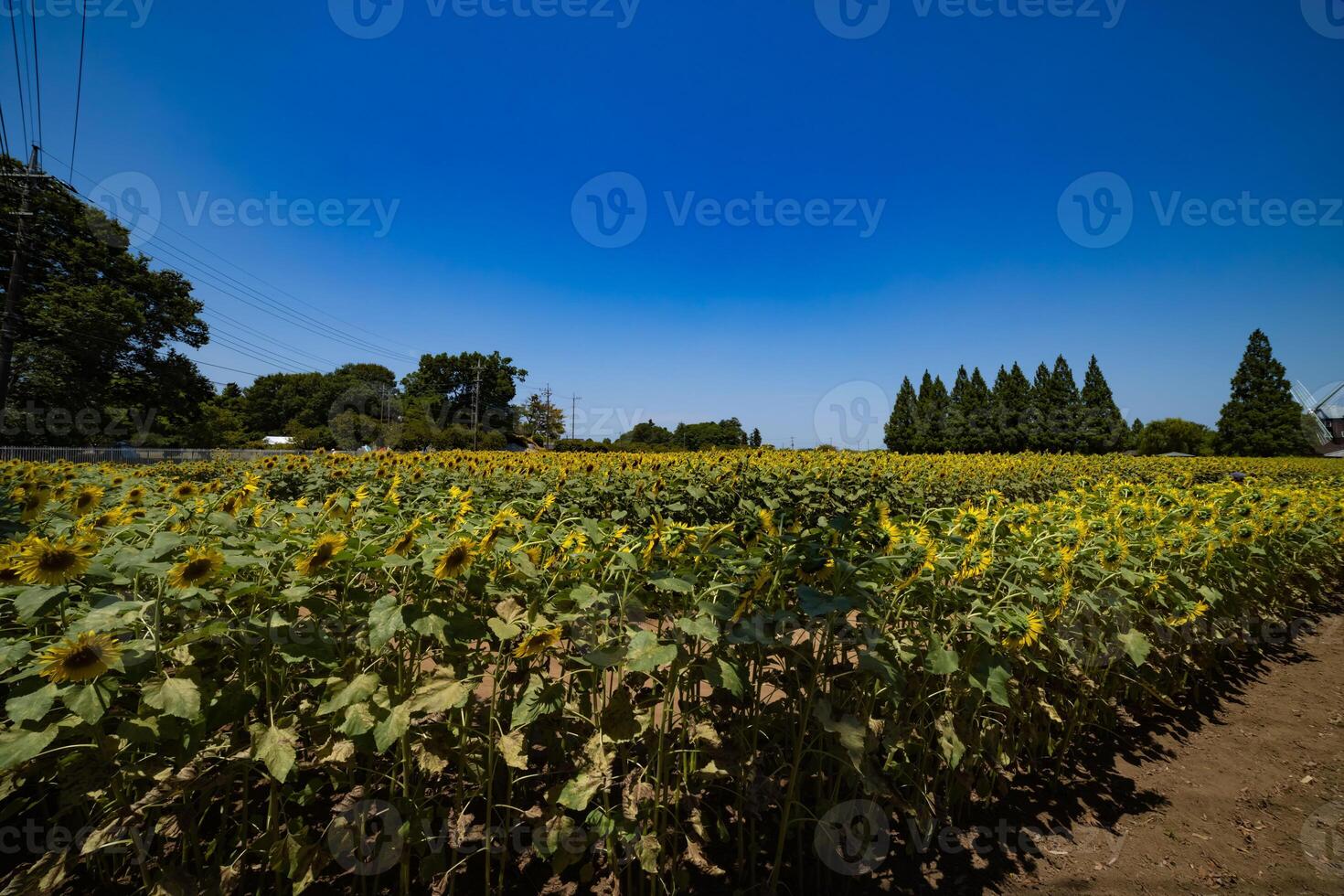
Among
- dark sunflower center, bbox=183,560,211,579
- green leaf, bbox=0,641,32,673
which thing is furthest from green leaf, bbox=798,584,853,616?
green leaf, bbox=0,641,32,673

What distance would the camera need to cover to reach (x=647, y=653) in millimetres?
1291

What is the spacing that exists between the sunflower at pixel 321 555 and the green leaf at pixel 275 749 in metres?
0.40

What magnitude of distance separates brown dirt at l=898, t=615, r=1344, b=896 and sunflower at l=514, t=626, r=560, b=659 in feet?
5.46

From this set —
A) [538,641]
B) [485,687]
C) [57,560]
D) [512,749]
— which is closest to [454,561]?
[538,641]

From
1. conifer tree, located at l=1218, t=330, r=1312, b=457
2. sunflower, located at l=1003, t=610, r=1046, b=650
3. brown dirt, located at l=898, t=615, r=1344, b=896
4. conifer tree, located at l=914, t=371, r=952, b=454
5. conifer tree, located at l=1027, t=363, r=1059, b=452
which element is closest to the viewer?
sunflower, located at l=1003, t=610, r=1046, b=650

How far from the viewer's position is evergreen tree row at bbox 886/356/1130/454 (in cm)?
4247

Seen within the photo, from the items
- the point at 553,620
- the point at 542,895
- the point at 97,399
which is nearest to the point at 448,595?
the point at 553,620

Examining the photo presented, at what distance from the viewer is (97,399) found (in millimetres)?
29375

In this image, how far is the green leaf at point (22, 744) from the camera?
3.63 feet

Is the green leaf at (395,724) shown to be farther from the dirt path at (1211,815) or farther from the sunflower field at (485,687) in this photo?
the dirt path at (1211,815)

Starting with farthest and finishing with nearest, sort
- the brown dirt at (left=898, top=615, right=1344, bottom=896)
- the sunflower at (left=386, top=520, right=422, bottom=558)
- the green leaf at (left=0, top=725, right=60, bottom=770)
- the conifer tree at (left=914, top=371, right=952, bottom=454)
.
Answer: the conifer tree at (left=914, top=371, right=952, bottom=454), the brown dirt at (left=898, top=615, right=1344, bottom=896), the sunflower at (left=386, top=520, right=422, bottom=558), the green leaf at (left=0, top=725, right=60, bottom=770)

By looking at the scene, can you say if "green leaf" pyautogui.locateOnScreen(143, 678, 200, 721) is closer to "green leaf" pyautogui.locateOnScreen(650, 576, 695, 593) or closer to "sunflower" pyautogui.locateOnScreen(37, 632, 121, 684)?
"sunflower" pyautogui.locateOnScreen(37, 632, 121, 684)

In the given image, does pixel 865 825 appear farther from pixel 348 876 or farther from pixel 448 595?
pixel 348 876

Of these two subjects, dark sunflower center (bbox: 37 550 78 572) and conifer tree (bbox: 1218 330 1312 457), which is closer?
dark sunflower center (bbox: 37 550 78 572)
